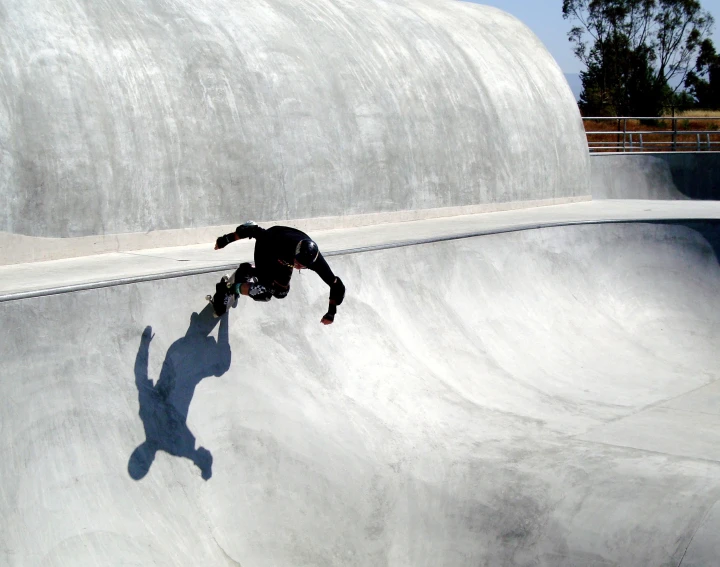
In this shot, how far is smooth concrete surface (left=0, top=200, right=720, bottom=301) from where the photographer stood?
24.5 ft

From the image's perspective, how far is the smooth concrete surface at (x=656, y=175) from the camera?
20.8 metres

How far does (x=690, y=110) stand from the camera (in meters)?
48.3

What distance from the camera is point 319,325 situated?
842 cm

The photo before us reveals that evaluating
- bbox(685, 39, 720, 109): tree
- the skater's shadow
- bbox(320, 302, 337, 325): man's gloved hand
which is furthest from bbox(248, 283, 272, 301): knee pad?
bbox(685, 39, 720, 109): tree

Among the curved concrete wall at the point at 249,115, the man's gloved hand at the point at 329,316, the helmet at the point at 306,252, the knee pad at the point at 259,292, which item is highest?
the curved concrete wall at the point at 249,115

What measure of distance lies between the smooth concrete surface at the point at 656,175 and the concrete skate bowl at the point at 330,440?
38.5 ft

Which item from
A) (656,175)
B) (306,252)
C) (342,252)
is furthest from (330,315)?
(656,175)

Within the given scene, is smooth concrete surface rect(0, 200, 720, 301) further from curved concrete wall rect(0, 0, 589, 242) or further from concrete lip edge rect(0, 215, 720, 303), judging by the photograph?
curved concrete wall rect(0, 0, 589, 242)

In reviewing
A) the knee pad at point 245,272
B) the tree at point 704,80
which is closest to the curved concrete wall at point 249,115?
the knee pad at point 245,272

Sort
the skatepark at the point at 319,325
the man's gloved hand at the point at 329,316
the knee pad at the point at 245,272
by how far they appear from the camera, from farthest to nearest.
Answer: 1. the knee pad at the point at 245,272
2. the man's gloved hand at the point at 329,316
3. the skatepark at the point at 319,325

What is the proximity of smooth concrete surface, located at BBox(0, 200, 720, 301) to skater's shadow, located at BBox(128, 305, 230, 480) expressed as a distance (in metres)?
0.57

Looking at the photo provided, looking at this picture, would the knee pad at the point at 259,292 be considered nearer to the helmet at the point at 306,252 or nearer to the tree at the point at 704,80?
the helmet at the point at 306,252

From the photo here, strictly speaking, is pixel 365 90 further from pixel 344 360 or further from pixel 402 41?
pixel 344 360

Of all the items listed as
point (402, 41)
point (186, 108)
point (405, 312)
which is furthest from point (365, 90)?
point (405, 312)
